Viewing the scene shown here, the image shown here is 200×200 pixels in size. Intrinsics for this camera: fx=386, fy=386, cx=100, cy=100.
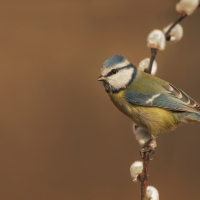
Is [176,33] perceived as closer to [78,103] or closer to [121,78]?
[121,78]

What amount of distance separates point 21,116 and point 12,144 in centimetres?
30

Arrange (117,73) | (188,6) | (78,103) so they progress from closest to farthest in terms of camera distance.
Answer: (188,6), (117,73), (78,103)

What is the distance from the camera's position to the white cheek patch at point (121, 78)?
168 cm

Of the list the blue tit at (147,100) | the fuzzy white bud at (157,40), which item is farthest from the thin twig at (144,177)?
the blue tit at (147,100)

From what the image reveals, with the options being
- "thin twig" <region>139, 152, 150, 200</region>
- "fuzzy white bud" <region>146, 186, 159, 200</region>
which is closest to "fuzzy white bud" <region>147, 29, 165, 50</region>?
"thin twig" <region>139, 152, 150, 200</region>

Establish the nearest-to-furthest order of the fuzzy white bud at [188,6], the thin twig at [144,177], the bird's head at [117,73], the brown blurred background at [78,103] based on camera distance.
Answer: the thin twig at [144,177] → the fuzzy white bud at [188,6] → the bird's head at [117,73] → the brown blurred background at [78,103]

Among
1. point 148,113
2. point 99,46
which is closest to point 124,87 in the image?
point 148,113

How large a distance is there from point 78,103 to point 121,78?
5.45 ft

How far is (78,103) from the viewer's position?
3.35 metres

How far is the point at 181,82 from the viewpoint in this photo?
3201 mm

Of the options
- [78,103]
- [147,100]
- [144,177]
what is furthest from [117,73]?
[78,103]

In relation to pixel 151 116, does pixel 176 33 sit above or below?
above

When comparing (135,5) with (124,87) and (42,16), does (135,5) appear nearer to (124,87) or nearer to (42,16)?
(42,16)

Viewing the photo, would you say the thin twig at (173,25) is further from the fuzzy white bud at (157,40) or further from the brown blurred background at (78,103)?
the brown blurred background at (78,103)
